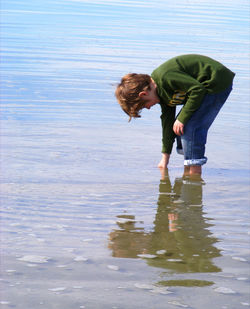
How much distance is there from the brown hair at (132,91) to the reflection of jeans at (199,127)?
1.59 ft

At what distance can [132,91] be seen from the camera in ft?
16.1

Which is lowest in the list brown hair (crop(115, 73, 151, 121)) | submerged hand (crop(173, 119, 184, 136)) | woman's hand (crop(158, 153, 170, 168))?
woman's hand (crop(158, 153, 170, 168))

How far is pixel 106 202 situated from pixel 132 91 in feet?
2.90

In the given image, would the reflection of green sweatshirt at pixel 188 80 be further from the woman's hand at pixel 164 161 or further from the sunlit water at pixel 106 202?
the sunlit water at pixel 106 202

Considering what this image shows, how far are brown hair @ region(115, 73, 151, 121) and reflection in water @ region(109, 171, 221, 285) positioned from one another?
74 centimetres

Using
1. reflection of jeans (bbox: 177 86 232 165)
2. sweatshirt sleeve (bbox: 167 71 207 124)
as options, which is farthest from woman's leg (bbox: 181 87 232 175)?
sweatshirt sleeve (bbox: 167 71 207 124)

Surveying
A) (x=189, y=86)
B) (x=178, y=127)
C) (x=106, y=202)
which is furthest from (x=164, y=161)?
(x=106, y=202)

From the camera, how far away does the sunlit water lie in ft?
10.1

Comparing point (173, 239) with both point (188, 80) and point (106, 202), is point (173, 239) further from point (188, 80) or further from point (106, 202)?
point (188, 80)

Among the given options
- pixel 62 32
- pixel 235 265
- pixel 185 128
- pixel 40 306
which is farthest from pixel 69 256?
pixel 62 32

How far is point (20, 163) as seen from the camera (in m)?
5.65

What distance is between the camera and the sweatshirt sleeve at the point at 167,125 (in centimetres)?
544

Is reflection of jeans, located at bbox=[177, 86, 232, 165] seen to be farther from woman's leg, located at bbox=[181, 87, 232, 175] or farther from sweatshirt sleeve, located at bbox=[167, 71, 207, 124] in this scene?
sweatshirt sleeve, located at bbox=[167, 71, 207, 124]

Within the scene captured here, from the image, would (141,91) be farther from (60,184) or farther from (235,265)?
(235,265)
